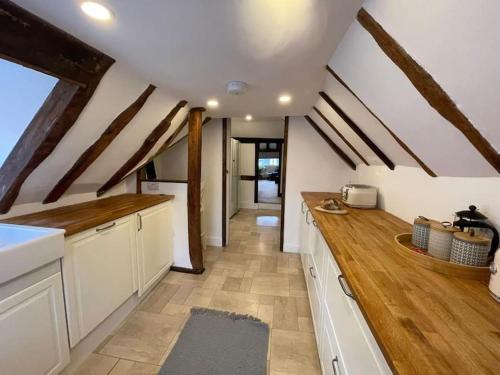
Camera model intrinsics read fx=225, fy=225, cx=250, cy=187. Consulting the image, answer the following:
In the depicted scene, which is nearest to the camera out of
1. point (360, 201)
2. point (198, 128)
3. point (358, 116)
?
point (358, 116)

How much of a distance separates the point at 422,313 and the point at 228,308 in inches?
69.9

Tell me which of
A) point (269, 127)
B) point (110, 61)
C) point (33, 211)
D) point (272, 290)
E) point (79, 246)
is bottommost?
point (272, 290)

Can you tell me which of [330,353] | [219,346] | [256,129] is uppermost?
[256,129]

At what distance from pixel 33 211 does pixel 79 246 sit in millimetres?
701

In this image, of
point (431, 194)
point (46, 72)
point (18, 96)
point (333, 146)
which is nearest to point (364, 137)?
point (431, 194)

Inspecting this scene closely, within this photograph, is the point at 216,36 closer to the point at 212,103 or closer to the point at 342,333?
the point at 212,103

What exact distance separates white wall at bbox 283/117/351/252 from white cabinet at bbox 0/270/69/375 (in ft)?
8.99

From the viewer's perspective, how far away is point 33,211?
5.83ft

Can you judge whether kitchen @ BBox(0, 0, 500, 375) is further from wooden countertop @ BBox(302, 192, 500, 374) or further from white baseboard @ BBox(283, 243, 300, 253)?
white baseboard @ BBox(283, 243, 300, 253)

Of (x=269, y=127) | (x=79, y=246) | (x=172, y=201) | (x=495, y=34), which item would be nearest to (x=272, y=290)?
(x=172, y=201)

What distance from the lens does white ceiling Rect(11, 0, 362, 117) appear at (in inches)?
38.4

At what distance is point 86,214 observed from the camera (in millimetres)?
1753

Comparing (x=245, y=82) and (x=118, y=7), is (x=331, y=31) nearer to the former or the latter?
(x=245, y=82)

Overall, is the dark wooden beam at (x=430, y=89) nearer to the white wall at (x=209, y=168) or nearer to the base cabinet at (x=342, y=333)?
the base cabinet at (x=342, y=333)
